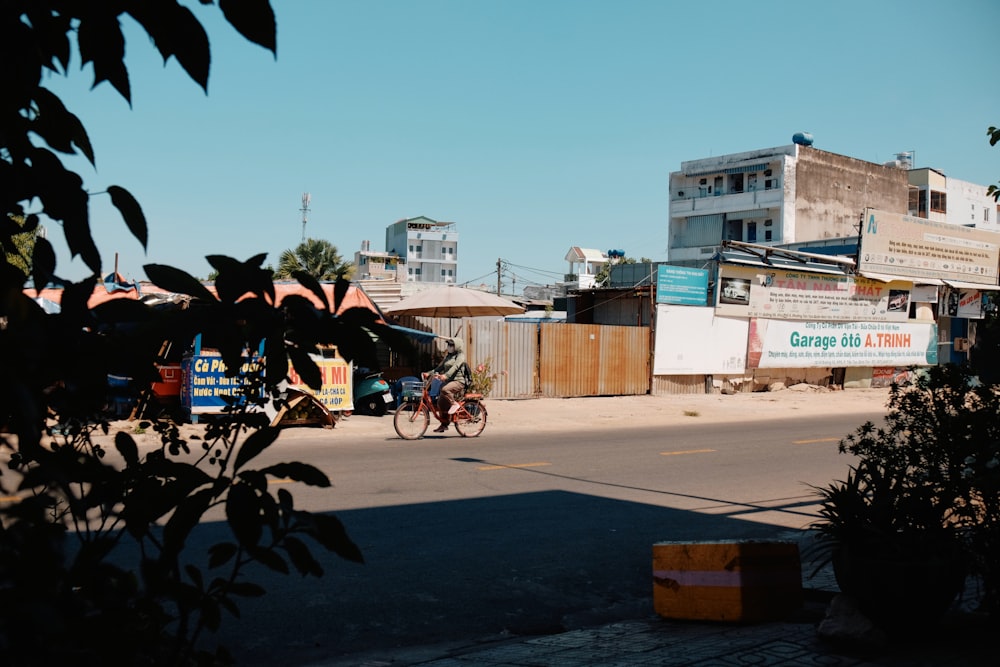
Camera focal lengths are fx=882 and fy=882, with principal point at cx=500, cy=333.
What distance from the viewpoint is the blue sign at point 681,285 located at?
82.5ft

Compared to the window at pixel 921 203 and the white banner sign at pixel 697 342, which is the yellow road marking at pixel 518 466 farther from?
the window at pixel 921 203

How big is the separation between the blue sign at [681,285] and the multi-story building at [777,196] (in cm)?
3231

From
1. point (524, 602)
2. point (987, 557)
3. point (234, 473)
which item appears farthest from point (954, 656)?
point (234, 473)

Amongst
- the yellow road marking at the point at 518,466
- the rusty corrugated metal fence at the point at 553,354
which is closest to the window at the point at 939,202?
the rusty corrugated metal fence at the point at 553,354

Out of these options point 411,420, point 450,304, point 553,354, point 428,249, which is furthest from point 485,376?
point 428,249

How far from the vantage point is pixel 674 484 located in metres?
11.3

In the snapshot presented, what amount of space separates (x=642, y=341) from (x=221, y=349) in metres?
23.7

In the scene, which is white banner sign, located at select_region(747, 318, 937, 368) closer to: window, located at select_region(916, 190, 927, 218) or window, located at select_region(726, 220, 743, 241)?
window, located at select_region(726, 220, 743, 241)

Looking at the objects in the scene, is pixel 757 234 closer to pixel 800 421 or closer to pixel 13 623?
pixel 800 421

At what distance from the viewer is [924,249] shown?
1275 inches

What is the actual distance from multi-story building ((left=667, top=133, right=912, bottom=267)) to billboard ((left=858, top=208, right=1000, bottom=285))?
2320 centimetres

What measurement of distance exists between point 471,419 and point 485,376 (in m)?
5.74

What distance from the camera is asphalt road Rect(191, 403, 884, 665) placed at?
5.88m

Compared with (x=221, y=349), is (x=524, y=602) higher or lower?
lower
